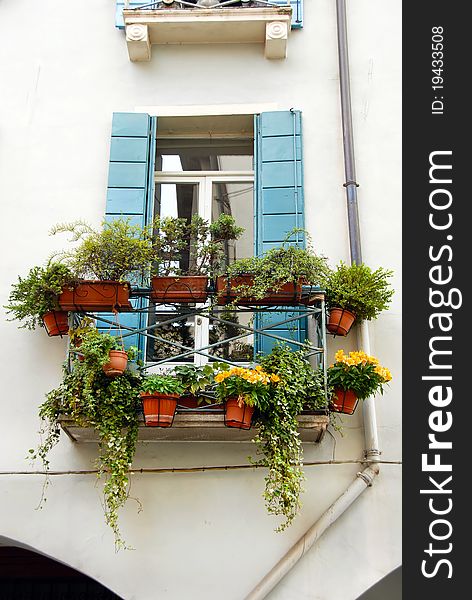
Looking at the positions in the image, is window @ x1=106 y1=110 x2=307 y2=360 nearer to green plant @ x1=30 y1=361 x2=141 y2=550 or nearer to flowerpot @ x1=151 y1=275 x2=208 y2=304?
flowerpot @ x1=151 y1=275 x2=208 y2=304

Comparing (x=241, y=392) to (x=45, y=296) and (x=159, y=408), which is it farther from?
(x=45, y=296)

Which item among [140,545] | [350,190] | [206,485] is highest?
[350,190]

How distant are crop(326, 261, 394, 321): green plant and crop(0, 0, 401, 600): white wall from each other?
1.05 ft

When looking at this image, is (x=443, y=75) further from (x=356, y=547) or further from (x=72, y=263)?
(x=356, y=547)

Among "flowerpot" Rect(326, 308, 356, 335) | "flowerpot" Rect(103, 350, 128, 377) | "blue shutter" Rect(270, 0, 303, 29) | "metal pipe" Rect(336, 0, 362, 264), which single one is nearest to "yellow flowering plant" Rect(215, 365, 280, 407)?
"flowerpot" Rect(103, 350, 128, 377)

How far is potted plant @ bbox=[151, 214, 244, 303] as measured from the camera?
19.2 ft

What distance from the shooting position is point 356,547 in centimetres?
571

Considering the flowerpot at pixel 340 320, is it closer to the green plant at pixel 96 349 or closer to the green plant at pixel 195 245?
the green plant at pixel 195 245

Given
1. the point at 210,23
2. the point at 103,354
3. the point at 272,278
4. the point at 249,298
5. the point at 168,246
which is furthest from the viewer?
the point at 210,23

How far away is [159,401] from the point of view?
5.47 metres

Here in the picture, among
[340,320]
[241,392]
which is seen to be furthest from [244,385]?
[340,320]

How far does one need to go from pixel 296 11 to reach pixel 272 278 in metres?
3.02

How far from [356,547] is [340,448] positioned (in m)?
0.69

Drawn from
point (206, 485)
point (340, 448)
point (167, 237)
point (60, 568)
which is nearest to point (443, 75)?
point (167, 237)
